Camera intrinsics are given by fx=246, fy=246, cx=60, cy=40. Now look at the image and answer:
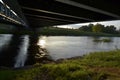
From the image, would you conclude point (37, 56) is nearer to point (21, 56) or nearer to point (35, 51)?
point (21, 56)

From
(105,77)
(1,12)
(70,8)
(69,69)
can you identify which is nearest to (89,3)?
(70,8)

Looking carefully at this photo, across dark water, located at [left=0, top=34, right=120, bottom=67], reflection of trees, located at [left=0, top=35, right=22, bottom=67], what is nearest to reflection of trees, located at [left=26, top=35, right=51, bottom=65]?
dark water, located at [left=0, top=34, right=120, bottom=67]

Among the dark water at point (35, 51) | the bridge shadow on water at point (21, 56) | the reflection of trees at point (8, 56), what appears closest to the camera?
the reflection of trees at point (8, 56)

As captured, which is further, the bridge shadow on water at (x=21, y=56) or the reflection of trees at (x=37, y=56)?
the reflection of trees at (x=37, y=56)

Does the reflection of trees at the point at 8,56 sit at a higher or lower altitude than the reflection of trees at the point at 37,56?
higher

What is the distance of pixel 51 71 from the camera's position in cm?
1520

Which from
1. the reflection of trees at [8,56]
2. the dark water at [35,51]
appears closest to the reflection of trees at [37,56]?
the dark water at [35,51]

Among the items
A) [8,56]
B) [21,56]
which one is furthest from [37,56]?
[8,56]

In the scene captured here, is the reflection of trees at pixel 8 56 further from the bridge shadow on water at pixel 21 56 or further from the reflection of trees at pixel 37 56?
the reflection of trees at pixel 37 56

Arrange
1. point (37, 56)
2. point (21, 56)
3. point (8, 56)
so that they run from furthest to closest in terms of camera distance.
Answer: point (37, 56)
point (21, 56)
point (8, 56)

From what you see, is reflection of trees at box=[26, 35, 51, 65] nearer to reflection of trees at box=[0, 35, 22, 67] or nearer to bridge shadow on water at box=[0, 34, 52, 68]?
bridge shadow on water at box=[0, 34, 52, 68]

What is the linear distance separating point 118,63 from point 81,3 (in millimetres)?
5689

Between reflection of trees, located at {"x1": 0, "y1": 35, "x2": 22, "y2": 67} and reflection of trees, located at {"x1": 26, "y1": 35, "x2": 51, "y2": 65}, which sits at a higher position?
reflection of trees, located at {"x1": 0, "y1": 35, "x2": 22, "y2": 67}

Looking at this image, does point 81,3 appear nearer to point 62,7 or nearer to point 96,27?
point 62,7
